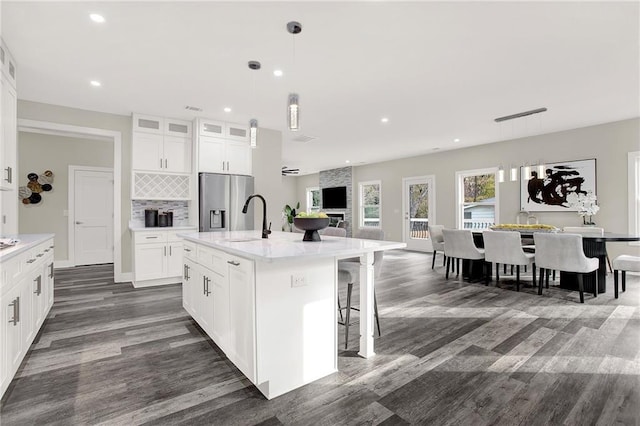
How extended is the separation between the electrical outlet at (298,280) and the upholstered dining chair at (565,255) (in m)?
3.50

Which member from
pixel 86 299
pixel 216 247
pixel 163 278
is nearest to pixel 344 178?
pixel 163 278

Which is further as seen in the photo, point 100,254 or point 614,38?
point 100,254

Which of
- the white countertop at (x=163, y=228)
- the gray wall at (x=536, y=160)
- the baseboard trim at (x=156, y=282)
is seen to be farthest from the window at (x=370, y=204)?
the baseboard trim at (x=156, y=282)

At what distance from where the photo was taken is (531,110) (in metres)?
4.70

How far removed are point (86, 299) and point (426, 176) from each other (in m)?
7.61

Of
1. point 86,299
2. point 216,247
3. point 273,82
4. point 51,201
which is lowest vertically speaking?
point 86,299

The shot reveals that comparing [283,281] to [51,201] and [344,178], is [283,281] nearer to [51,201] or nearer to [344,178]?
[51,201]

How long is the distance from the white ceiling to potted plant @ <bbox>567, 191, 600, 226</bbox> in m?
1.32

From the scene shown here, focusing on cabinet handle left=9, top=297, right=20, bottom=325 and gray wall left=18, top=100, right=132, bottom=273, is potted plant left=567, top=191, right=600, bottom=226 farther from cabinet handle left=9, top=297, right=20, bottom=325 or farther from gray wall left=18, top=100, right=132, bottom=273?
gray wall left=18, top=100, right=132, bottom=273

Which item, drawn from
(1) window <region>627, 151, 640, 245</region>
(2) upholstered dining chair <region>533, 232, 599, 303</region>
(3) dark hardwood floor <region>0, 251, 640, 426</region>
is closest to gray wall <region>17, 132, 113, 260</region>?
(3) dark hardwood floor <region>0, 251, 640, 426</region>

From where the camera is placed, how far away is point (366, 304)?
231 centimetres

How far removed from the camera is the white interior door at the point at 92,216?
20.8ft

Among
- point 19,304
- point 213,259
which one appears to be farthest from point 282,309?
point 19,304

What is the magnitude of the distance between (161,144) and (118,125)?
2.15 ft
